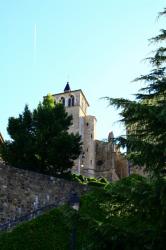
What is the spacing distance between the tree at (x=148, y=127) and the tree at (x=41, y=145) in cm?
1708

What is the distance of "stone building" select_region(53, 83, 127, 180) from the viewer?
5438 centimetres

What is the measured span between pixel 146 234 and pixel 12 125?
2121 centimetres

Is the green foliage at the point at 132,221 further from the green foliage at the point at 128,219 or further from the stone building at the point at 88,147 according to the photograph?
the stone building at the point at 88,147

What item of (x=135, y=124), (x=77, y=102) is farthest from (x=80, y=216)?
(x=77, y=102)

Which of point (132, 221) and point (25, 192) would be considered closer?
point (132, 221)

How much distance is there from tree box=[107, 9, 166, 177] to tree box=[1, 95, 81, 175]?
56.0 feet

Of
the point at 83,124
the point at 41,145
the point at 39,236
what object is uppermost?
the point at 83,124

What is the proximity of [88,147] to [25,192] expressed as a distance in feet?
136

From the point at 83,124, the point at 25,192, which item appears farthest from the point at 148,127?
the point at 83,124

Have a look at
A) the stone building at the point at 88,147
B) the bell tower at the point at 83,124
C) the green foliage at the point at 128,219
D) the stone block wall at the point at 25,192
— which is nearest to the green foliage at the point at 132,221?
the green foliage at the point at 128,219

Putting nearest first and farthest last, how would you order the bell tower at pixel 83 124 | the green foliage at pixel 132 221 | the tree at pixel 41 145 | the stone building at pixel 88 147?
the green foliage at pixel 132 221, the tree at pixel 41 145, the stone building at pixel 88 147, the bell tower at pixel 83 124

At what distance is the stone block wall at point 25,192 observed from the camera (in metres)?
16.8

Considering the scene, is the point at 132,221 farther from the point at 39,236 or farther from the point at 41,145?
the point at 41,145

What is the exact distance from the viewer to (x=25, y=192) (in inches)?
684
